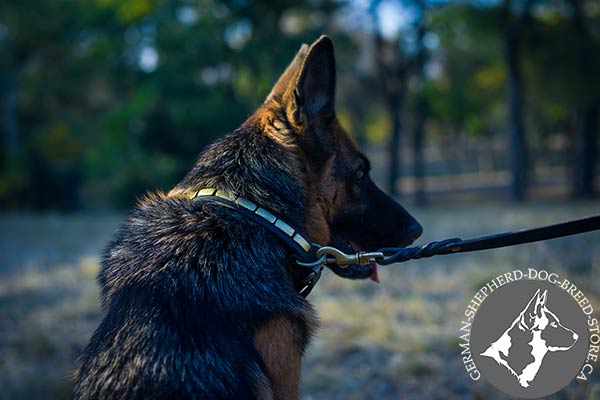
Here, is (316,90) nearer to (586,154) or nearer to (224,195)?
(224,195)

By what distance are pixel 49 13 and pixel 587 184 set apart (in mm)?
24874

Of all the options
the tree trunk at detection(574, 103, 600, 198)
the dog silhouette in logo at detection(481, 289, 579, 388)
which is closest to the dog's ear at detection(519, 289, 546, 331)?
the dog silhouette in logo at detection(481, 289, 579, 388)

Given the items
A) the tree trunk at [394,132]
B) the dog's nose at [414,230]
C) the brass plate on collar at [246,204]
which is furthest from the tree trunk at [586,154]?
the brass plate on collar at [246,204]

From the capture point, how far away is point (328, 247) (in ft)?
8.95

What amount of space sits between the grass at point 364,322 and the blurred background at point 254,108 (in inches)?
1.0

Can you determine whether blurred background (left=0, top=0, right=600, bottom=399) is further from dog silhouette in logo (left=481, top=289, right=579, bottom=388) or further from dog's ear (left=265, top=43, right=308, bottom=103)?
dog's ear (left=265, top=43, right=308, bottom=103)

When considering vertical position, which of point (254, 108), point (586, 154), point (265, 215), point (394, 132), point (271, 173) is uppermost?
point (254, 108)

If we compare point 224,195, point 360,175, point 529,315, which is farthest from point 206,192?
point 529,315

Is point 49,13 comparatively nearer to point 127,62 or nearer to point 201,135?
point 127,62

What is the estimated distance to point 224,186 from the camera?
2721 mm

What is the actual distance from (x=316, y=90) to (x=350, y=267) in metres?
0.98

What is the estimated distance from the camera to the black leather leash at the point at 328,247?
262cm

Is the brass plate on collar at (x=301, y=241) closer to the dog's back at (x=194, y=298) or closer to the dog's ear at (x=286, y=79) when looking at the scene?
the dog's back at (x=194, y=298)

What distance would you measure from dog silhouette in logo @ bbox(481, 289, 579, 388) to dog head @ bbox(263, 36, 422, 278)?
882 mm
